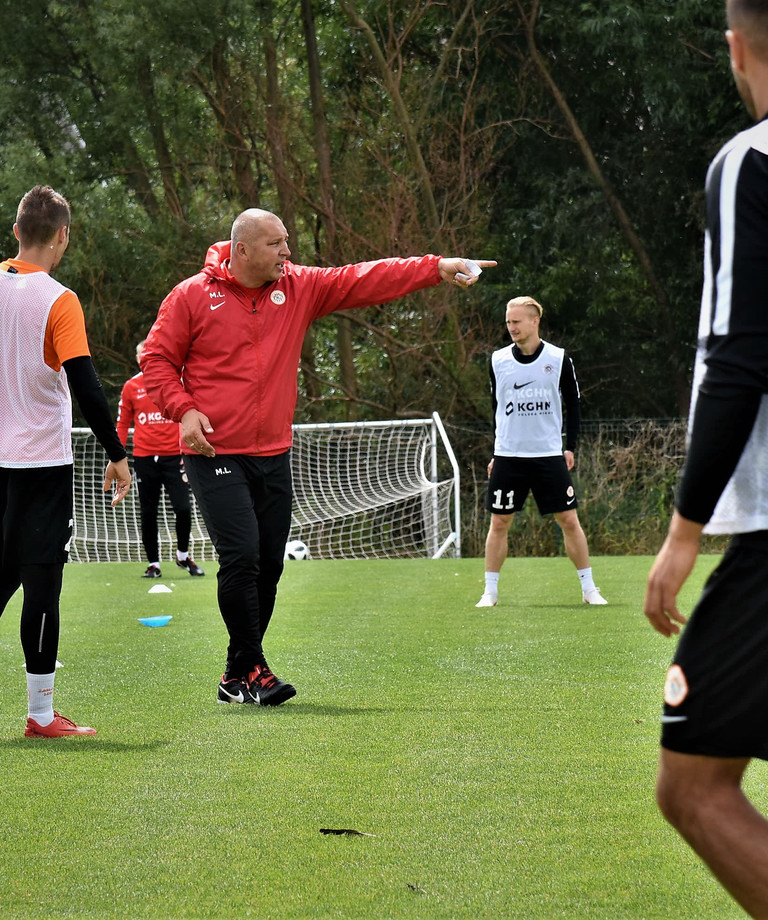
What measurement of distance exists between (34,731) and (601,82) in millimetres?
20786

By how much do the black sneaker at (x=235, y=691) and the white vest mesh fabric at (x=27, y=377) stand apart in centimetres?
144

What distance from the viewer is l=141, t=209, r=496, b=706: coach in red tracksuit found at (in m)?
6.05

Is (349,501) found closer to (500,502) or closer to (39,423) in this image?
(500,502)

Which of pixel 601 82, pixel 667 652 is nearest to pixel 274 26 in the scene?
pixel 601 82

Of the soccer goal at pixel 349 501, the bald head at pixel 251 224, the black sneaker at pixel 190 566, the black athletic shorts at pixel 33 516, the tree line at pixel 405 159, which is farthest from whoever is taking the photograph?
the tree line at pixel 405 159

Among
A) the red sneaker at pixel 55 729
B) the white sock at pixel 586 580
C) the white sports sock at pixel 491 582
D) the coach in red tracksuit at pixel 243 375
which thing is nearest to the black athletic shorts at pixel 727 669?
the red sneaker at pixel 55 729

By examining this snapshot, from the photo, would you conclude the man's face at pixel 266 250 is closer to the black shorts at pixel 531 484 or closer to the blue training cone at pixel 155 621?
the blue training cone at pixel 155 621

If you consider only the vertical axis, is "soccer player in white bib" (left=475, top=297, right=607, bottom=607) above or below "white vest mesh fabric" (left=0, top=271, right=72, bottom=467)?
below

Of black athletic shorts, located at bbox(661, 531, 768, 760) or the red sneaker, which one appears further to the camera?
the red sneaker

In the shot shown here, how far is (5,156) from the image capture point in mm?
23672

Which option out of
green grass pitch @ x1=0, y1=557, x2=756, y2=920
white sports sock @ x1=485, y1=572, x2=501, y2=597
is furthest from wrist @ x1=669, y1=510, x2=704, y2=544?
white sports sock @ x1=485, y1=572, x2=501, y2=597

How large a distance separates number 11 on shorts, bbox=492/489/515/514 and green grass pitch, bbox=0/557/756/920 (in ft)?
5.08

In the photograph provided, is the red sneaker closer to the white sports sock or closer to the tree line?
the white sports sock

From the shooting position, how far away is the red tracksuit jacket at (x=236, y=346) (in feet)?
20.0
